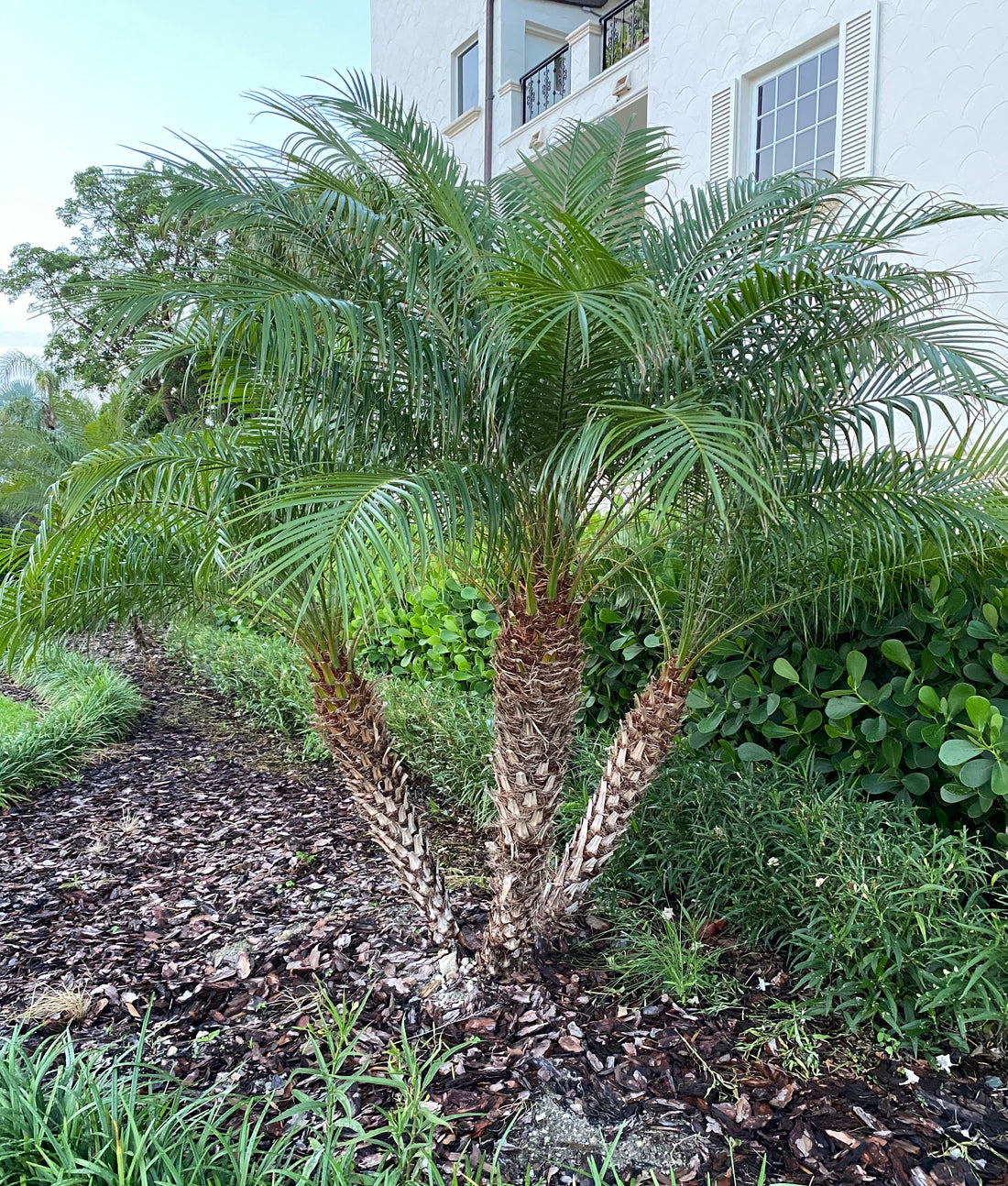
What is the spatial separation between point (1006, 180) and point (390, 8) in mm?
11681

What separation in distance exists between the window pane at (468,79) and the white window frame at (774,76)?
6.32 meters

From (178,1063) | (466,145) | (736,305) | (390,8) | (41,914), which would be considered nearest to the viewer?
(736,305)

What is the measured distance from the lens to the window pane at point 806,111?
630 cm

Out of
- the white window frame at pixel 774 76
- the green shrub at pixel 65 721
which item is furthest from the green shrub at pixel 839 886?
the white window frame at pixel 774 76

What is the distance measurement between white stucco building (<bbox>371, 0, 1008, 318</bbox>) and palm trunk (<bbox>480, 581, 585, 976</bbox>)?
192 cm

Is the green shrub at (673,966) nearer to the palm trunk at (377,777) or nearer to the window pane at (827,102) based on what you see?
the palm trunk at (377,777)

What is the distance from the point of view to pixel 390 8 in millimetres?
12977

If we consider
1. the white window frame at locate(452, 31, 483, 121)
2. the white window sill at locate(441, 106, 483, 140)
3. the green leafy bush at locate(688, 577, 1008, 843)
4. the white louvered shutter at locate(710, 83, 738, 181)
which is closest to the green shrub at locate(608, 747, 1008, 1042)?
the green leafy bush at locate(688, 577, 1008, 843)

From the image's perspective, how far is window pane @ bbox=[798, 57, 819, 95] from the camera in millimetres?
6254

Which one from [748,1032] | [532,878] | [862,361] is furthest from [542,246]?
[748,1032]

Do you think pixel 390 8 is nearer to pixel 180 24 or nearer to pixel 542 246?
pixel 180 24

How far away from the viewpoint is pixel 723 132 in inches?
271

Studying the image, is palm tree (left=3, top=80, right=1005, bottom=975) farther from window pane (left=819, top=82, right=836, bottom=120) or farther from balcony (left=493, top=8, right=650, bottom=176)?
balcony (left=493, top=8, right=650, bottom=176)

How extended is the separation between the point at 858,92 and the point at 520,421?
17.8 feet
